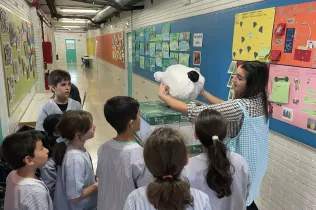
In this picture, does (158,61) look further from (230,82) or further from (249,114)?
(249,114)

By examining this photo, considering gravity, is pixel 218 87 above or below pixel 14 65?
below

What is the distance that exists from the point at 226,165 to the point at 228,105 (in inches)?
18.1

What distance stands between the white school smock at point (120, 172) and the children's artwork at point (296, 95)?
1.40 metres

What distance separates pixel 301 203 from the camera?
84.8 inches

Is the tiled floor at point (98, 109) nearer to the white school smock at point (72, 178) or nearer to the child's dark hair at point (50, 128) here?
the child's dark hair at point (50, 128)

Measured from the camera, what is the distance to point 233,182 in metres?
1.32

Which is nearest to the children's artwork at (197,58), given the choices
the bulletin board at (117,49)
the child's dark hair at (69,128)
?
the child's dark hair at (69,128)

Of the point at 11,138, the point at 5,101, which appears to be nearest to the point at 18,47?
the point at 5,101

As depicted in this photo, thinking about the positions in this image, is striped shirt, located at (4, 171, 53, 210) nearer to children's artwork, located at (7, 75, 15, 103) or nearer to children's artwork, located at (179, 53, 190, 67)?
children's artwork, located at (7, 75, 15, 103)

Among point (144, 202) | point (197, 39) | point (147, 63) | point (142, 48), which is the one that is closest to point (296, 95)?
point (144, 202)

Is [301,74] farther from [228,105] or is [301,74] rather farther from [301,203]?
[301,203]

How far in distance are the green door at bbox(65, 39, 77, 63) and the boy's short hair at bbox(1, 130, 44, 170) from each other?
23094 mm

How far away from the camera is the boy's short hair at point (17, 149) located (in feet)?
4.71

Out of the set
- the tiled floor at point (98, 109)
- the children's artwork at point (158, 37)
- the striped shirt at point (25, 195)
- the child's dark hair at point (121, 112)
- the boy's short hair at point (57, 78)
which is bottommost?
the tiled floor at point (98, 109)
